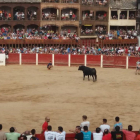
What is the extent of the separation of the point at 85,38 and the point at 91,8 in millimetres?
3841

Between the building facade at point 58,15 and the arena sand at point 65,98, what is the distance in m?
16.1

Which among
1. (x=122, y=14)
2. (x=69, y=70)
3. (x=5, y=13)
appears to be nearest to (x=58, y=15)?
(x=5, y=13)

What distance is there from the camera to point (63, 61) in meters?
34.5

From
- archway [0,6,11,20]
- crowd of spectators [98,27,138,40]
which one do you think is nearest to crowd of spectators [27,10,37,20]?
archway [0,6,11,20]

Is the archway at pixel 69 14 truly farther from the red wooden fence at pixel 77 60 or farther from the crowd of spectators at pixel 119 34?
the red wooden fence at pixel 77 60

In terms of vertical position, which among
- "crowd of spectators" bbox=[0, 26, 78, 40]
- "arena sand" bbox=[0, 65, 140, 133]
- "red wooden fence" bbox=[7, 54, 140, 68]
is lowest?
"arena sand" bbox=[0, 65, 140, 133]

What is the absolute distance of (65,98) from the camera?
19094mm

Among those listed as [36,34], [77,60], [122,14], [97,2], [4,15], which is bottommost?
[77,60]

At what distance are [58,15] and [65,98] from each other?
28283mm

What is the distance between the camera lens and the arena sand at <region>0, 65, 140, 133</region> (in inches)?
580

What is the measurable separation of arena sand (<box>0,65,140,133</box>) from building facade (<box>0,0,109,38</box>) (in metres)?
16.1

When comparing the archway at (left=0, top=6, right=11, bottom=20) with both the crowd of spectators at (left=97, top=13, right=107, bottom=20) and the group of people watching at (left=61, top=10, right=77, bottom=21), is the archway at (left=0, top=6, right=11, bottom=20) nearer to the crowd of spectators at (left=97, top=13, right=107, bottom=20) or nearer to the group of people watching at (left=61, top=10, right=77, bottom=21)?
the group of people watching at (left=61, top=10, right=77, bottom=21)

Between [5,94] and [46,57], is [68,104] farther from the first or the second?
[46,57]

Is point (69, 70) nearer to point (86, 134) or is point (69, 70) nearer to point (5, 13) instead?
point (5, 13)
